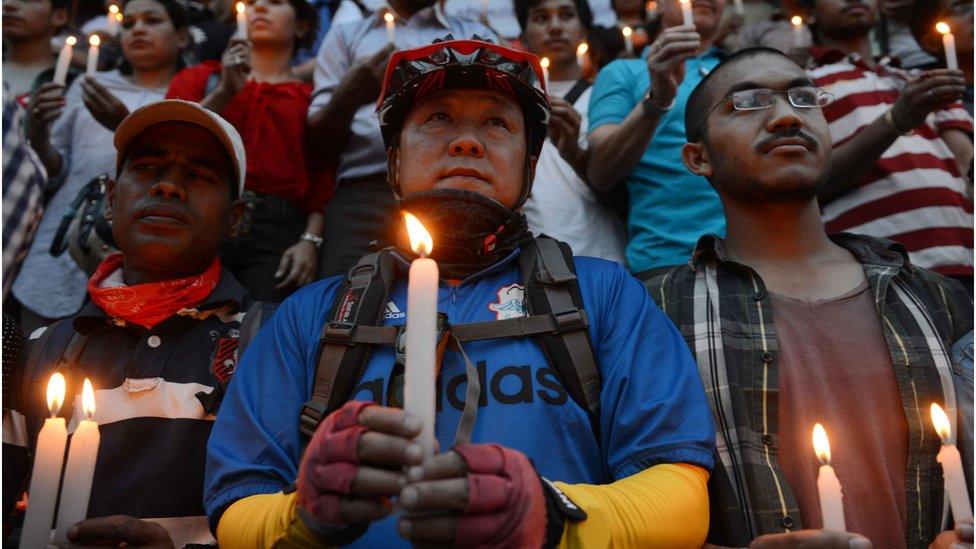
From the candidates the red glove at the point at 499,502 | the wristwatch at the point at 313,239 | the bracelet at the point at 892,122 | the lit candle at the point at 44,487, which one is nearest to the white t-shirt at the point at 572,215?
the wristwatch at the point at 313,239

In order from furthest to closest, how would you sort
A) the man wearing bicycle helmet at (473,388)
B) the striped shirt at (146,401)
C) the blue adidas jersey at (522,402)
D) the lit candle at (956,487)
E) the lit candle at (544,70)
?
the lit candle at (544,70)
the striped shirt at (146,401)
the blue adidas jersey at (522,402)
the lit candle at (956,487)
the man wearing bicycle helmet at (473,388)

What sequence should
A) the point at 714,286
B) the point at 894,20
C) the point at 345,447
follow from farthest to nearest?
the point at 894,20
the point at 714,286
the point at 345,447

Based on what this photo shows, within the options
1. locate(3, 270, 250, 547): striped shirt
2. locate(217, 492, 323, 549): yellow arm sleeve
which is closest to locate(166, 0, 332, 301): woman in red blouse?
locate(3, 270, 250, 547): striped shirt

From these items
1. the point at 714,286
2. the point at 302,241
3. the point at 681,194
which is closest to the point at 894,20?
the point at 681,194

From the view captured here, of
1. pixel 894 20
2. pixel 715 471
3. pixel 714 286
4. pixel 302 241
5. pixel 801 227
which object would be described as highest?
pixel 894 20

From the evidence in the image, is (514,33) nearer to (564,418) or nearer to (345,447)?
(564,418)

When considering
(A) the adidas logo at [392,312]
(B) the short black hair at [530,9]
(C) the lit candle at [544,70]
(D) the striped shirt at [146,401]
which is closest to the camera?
(A) the adidas logo at [392,312]

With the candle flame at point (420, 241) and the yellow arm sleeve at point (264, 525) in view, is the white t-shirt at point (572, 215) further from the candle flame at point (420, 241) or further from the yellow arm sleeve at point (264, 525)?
the candle flame at point (420, 241)

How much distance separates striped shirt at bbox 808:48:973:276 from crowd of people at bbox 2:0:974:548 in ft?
0.08

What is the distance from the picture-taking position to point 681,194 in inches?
214

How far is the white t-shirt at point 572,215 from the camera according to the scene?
5551mm

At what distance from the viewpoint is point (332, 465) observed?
2189mm

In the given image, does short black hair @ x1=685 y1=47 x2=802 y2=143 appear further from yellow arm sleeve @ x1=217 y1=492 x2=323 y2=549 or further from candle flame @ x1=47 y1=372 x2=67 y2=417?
candle flame @ x1=47 y1=372 x2=67 y2=417

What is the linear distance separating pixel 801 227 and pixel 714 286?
666mm
